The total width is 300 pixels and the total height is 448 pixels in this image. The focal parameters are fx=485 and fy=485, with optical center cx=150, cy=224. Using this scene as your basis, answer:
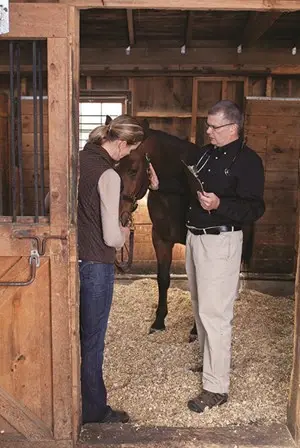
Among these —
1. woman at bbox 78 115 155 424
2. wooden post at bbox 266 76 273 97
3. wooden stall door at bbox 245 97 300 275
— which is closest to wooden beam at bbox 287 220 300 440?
woman at bbox 78 115 155 424

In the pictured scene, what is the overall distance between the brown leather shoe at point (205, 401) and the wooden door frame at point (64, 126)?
775mm

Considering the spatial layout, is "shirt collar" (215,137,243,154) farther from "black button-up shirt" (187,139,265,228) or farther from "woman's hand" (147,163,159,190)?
"woman's hand" (147,163,159,190)

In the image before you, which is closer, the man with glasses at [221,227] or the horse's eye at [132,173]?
the man with glasses at [221,227]

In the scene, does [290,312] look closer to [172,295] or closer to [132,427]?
[172,295]

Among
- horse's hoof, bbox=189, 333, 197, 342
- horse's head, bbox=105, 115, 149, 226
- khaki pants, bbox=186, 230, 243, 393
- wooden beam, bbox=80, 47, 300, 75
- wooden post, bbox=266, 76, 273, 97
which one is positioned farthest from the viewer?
wooden post, bbox=266, 76, 273, 97

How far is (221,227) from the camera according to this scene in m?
2.81

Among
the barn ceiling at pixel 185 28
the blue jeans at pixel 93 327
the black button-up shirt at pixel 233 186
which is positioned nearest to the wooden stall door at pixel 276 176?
the barn ceiling at pixel 185 28

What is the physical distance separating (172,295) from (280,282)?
4.46ft

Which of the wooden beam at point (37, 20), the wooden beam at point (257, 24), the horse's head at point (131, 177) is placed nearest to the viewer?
the wooden beam at point (37, 20)

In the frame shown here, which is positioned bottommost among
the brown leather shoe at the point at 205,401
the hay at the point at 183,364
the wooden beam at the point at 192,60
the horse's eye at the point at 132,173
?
the hay at the point at 183,364

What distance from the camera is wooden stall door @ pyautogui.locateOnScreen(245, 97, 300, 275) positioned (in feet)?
18.7

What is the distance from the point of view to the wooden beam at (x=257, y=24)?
4.18m

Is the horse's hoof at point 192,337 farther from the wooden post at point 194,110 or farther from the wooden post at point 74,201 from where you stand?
the wooden post at point 194,110

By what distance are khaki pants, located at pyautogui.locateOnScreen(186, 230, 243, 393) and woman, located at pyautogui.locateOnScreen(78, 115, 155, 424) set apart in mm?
604
